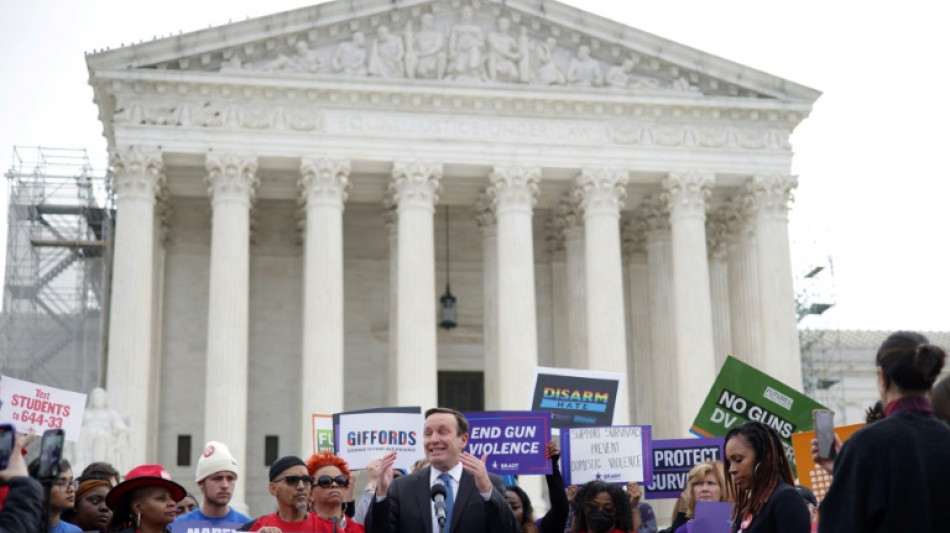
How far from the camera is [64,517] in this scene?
12648 millimetres

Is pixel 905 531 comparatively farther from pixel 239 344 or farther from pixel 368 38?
pixel 368 38

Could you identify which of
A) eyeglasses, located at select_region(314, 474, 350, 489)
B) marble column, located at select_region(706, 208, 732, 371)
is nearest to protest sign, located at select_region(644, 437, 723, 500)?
eyeglasses, located at select_region(314, 474, 350, 489)

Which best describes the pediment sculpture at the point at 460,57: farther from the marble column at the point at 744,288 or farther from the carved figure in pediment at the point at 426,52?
the marble column at the point at 744,288

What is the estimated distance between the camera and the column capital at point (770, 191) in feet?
136

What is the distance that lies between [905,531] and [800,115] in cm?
3627

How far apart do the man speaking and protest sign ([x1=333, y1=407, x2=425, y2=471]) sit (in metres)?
7.67

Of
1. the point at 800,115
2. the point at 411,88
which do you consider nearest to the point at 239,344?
the point at 411,88

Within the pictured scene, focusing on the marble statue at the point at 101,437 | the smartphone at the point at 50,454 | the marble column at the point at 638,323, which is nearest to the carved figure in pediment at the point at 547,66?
the marble column at the point at 638,323

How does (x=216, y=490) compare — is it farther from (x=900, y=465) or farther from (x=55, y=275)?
(x=55, y=275)

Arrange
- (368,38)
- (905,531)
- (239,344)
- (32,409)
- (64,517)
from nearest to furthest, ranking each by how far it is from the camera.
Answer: (905,531), (64,517), (32,409), (239,344), (368,38)

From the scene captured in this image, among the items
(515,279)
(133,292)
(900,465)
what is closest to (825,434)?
(900,465)

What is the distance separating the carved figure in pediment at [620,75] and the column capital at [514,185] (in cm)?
392

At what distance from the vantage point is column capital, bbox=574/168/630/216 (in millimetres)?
40531

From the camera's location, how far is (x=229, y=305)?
37812mm
